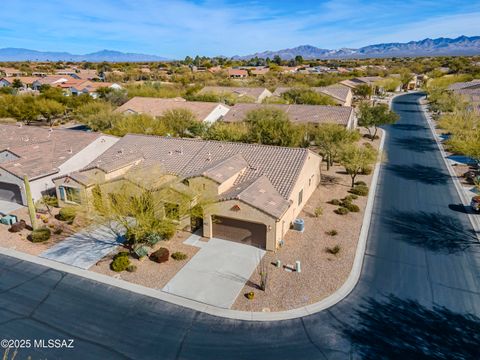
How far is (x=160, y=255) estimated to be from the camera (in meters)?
24.1

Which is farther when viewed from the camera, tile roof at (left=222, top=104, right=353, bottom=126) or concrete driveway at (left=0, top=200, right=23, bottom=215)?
tile roof at (left=222, top=104, right=353, bottom=126)

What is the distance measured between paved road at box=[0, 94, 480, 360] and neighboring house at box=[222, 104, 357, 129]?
1204 inches

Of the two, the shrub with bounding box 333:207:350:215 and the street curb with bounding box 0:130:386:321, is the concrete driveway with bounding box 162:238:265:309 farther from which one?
the shrub with bounding box 333:207:350:215

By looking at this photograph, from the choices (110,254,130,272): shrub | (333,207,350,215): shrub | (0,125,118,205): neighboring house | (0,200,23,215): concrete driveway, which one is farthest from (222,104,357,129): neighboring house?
(110,254,130,272): shrub

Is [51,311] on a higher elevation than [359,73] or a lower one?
lower

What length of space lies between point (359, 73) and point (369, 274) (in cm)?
15087

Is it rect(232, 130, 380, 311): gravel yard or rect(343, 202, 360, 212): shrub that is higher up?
rect(343, 202, 360, 212): shrub

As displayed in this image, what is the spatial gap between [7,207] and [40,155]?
6842 mm

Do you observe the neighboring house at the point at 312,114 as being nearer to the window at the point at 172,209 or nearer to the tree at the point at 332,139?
the tree at the point at 332,139

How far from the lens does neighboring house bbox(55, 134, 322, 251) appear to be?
25.8 m

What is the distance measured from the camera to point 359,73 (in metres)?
154

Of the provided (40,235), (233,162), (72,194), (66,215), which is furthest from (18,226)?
(233,162)

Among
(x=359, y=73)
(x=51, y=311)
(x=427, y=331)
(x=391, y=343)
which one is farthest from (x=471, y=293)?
(x=359, y=73)

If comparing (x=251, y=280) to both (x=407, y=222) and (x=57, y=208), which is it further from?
(x=57, y=208)
